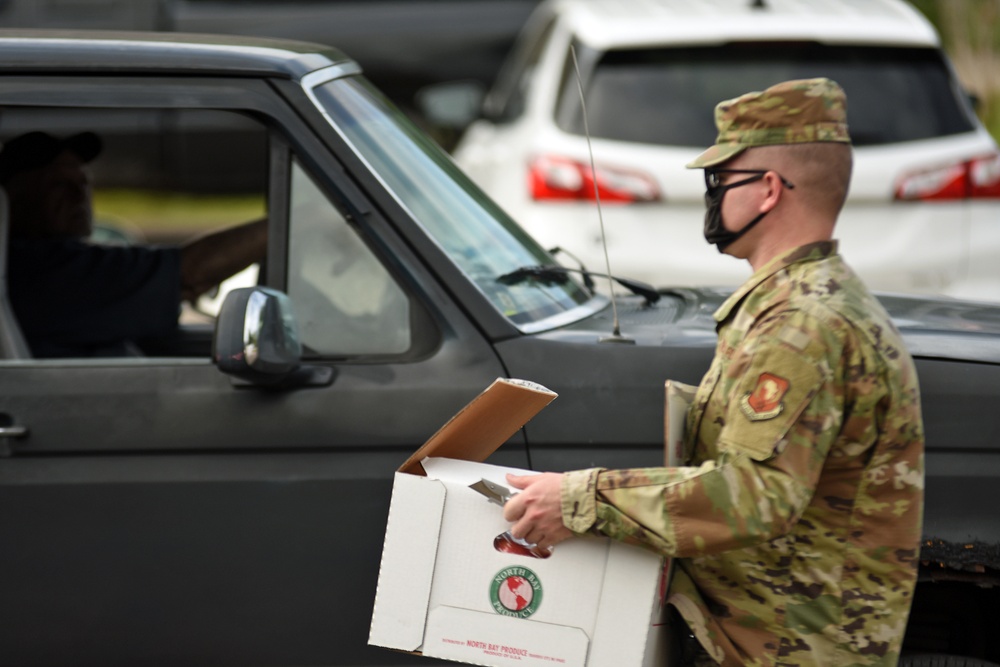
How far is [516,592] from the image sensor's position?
2328 millimetres

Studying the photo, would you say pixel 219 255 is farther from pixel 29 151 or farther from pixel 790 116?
pixel 790 116

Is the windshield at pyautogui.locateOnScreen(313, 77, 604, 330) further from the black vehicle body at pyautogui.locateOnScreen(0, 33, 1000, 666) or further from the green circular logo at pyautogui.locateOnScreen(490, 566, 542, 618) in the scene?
the green circular logo at pyautogui.locateOnScreen(490, 566, 542, 618)

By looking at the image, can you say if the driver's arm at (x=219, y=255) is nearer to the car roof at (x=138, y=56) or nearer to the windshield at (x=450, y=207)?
the windshield at (x=450, y=207)

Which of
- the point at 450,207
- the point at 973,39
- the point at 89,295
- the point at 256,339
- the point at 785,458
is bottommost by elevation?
the point at 89,295

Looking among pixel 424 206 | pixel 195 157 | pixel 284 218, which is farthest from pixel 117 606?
pixel 195 157

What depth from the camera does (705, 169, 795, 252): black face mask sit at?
2334 millimetres

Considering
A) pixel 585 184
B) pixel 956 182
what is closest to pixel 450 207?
pixel 585 184

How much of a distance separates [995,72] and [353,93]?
11.4 metres

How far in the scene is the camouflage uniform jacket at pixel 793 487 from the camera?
213cm

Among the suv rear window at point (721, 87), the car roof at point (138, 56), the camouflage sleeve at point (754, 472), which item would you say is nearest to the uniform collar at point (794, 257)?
the camouflage sleeve at point (754, 472)

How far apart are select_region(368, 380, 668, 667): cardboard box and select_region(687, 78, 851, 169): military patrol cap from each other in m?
0.58

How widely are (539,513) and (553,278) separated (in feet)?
4.16

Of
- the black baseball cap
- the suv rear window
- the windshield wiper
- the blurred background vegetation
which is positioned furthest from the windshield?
the blurred background vegetation

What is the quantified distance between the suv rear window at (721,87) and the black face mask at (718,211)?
11.9ft
